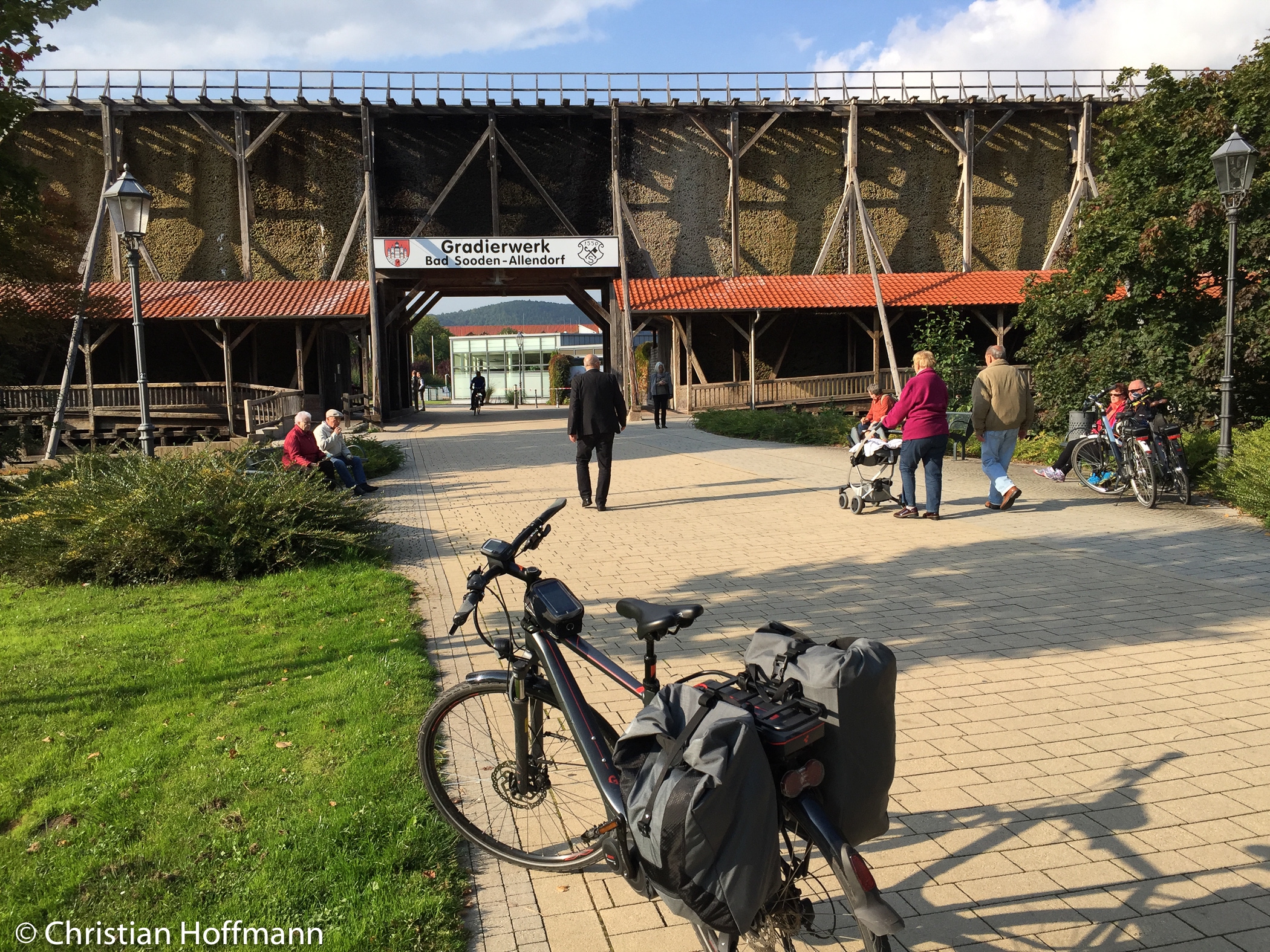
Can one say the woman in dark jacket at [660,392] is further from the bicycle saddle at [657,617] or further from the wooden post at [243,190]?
the bicycle saddle at [657,617]

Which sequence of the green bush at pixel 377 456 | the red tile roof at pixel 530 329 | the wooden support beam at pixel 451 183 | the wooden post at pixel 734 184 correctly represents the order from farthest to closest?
the red tile roof at pixel 530 329
the wooden post at pixel 734 184
the wooden support beam at pixel 451 183
the green bush at pixel 377 456

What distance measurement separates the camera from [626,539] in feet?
30.4

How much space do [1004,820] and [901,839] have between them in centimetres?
43

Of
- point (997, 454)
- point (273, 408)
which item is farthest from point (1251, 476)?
point (273, 408)

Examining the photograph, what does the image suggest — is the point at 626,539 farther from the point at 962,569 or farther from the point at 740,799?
the point at 740,799

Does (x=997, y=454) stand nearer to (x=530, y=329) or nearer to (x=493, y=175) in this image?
(x=493, y=175)

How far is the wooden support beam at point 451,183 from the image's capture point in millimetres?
32750

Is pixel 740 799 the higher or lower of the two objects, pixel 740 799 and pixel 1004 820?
the higher

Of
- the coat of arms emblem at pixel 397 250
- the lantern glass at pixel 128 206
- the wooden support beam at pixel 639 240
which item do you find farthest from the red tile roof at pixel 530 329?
the lantern glass at pixel 128 206

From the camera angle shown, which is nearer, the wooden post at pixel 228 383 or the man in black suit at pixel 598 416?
the man in black suit at pixel 598 416

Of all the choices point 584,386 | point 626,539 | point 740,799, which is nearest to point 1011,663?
point 740,799

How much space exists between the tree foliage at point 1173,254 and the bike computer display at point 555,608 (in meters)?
13.4

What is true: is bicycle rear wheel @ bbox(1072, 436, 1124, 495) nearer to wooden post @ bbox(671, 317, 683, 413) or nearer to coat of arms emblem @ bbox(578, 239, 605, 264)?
A: coat of arms emblem @ bbox(578, 239, 605, 264)

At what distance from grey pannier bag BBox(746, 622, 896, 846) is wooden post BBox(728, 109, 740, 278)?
107ft
